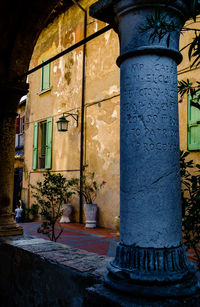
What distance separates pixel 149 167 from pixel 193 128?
482cm

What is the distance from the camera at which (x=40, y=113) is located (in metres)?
11.2

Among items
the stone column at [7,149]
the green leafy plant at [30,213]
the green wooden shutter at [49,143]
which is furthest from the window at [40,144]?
the stone column at [7,149]

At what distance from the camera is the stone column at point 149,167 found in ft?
4.86

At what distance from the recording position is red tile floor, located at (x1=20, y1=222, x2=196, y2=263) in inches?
220

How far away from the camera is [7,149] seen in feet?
13.1

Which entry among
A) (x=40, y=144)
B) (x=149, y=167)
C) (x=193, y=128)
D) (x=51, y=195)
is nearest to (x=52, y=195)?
(x=51, y=195)

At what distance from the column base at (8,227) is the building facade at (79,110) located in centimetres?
380

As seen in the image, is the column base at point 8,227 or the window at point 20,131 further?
the window at point 20,131

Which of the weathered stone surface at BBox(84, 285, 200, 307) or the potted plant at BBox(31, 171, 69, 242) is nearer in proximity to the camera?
the weathered stone surface at BBox(84, 285, 200, 307)

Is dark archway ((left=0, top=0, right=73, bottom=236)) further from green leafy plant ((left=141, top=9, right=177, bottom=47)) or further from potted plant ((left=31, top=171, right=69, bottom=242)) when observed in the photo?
green leafy plant ((left=141, top=9, right=177, bottom=47))

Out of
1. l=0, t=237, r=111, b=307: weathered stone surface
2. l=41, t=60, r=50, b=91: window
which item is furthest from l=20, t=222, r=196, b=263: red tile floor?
l=41, t=60, r=50, b=91: window

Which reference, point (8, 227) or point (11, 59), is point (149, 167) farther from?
point (11, 59)

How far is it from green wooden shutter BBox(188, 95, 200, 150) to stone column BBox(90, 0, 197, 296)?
450 cm

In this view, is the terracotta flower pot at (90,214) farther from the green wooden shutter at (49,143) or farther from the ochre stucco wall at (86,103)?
the green wooden shutter at (49,143)
